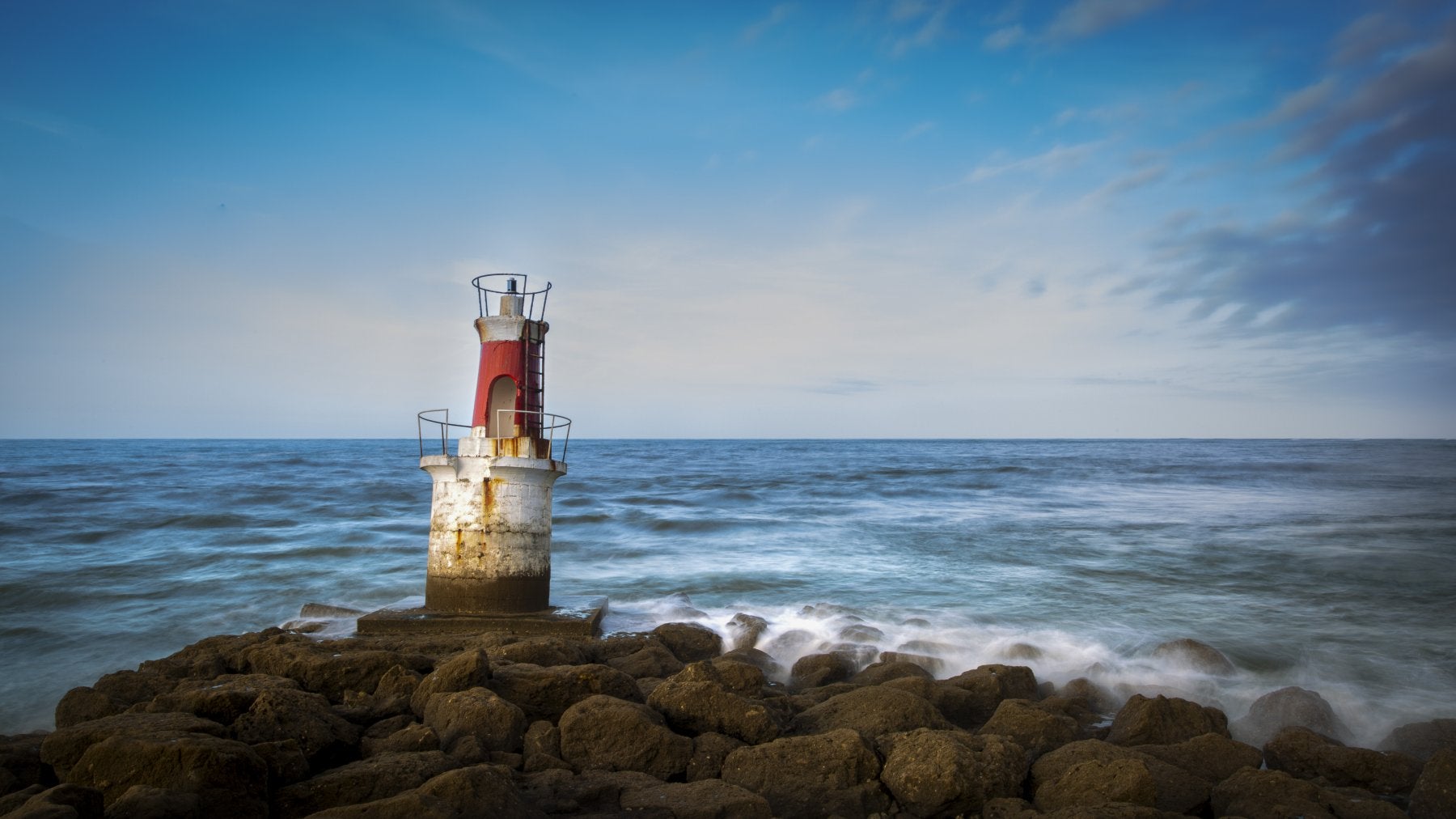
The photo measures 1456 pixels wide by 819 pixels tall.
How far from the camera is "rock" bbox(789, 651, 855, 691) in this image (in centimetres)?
725

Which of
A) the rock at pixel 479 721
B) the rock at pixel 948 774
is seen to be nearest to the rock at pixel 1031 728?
the rock at pixel 948 774

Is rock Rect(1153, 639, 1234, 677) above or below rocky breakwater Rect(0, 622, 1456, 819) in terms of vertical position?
below

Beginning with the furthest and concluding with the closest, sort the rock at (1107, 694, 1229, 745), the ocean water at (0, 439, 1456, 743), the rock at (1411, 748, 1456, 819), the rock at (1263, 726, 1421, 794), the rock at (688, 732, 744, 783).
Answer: the ocean water at (0, 439, 1456, 743)
the rock at (1107, 694, 1229, 745)
the rock at (1263, 726, 1421, 794)
the rock at (688, 732, 744, 783)
the rock at (1411, 748, 1456, 819)

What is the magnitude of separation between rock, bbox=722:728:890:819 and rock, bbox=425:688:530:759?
1.16m

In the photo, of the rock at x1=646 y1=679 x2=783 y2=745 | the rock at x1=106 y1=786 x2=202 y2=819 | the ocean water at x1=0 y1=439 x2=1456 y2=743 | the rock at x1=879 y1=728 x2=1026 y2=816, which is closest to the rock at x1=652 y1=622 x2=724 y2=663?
the ocean water at x1=0 y1=439 x2=1456 y2=743

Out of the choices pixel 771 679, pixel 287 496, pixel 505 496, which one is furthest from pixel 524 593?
pixel 287 496

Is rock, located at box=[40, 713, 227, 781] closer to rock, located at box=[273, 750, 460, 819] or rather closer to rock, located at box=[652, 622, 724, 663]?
rock, located at box=[273, 750, 460, 819]

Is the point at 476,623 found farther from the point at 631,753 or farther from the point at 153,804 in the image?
the point at 153,804

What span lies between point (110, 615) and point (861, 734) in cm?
1045

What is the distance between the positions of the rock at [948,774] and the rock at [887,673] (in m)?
2.40

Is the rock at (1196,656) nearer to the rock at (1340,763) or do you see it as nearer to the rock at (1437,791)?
the rock at (1340,763)

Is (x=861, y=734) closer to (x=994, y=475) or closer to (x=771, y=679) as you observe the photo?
(x=771, y=679)

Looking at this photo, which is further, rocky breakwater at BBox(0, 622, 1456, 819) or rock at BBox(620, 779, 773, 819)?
rock at BBox(620, 779, 773, 819)

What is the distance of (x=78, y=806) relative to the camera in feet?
10.7
